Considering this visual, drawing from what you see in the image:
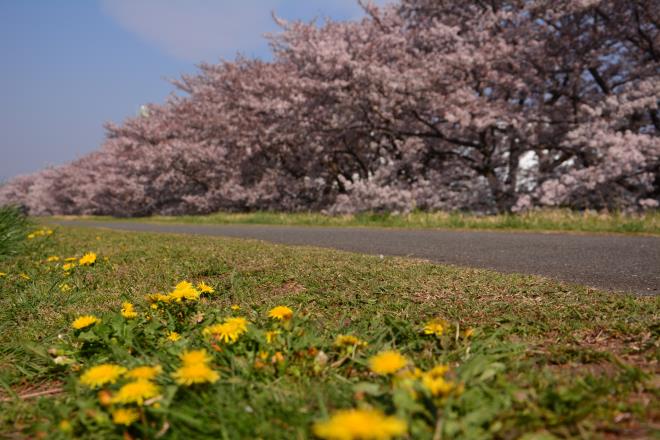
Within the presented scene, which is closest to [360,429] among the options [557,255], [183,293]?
[183,293]

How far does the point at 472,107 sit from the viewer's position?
11805mm

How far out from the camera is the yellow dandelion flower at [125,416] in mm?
1341

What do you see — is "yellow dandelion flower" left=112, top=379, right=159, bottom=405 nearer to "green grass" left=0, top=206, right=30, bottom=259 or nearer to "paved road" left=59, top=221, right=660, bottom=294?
"paved road" left=59, top=221, right=660, bottom=294

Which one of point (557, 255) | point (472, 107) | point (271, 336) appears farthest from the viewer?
point (472, 107)

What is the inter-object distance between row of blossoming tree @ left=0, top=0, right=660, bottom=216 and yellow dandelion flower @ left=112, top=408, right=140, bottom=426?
11033 mm

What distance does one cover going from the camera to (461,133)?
1325cm

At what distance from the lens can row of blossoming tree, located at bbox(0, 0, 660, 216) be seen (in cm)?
1075

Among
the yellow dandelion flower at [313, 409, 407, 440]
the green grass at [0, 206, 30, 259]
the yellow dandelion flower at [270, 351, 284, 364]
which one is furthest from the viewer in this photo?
the green grass at [0, 206, 30, 259]

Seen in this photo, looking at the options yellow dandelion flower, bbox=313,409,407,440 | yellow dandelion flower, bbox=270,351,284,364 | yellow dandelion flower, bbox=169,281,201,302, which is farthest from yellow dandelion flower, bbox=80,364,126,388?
yellow dandelion flower, bbox=313,409,407,440

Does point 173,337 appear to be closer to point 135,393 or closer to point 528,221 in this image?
point 135,393

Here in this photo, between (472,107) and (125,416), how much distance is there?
470 inches

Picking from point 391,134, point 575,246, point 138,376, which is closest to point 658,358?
point 138,376

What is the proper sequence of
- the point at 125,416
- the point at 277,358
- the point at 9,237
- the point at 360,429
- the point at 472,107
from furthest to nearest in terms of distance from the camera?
the point at 472,107 < the point at 9,237 < the point at 277,358 < the point at 125,416 < the point at 360,429

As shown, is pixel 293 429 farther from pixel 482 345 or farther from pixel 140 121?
pixel 140 121
